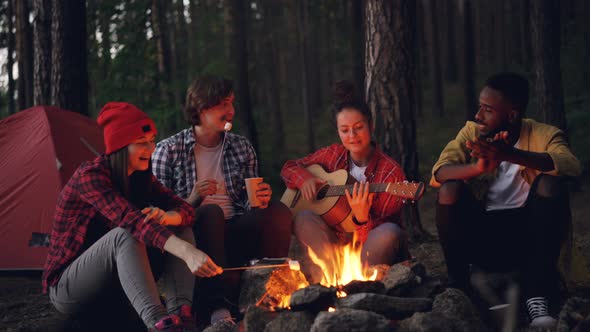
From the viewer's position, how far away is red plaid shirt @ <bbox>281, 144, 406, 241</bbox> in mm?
4227

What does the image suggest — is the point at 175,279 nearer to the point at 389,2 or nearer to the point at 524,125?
the point at 524,125

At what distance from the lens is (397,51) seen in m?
6.30

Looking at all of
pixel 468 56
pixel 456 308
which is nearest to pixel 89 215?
pixel 456 308

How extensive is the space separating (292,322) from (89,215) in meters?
1.38

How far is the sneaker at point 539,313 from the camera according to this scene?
11.7ft

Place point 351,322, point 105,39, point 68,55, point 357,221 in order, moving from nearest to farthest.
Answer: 1. point 351,322
2. point 357,221
3. point 68,55
4. point 105,39

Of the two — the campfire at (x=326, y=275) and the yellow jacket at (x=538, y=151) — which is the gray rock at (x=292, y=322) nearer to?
the campfire at (x=326, y=275)

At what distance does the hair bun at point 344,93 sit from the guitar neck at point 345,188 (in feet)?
1.96

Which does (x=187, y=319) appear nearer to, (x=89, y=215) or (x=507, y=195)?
(x=89, y=215)

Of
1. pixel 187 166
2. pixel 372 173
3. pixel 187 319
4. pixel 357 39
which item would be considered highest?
pixel 357 39

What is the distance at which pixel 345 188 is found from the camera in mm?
4352

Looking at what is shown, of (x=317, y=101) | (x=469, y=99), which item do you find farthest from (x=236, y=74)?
(x=317, y=101)

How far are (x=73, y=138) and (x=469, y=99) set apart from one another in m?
11.7

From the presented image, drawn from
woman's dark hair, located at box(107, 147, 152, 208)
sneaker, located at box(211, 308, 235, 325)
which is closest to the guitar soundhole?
sneaker, located at box(211, 308, 235, 325)
